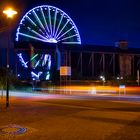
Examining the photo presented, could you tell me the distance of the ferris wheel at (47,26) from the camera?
213 ft

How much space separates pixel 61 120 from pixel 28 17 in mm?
50646

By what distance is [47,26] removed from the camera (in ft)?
219

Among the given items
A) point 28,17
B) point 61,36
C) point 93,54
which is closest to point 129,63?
point 93,54

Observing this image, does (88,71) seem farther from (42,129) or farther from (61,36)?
(42,129)

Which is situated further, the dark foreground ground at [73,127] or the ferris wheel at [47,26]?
the ferris wheel at [47,26]

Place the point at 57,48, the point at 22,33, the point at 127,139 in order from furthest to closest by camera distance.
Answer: the point at 57,48 < the point at 22,33 < the point at 127,139

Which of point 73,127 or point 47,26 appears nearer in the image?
point 73,127

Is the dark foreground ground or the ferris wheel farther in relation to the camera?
the ferris wheel

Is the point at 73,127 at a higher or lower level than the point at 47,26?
lower

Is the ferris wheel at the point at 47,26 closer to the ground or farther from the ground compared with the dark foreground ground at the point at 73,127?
farther from the ground

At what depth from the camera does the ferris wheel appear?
213ft

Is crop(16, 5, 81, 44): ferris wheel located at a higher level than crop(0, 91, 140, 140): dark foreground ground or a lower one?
higher

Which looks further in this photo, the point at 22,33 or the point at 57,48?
the point at 57,48

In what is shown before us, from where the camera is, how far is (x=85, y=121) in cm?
1540
